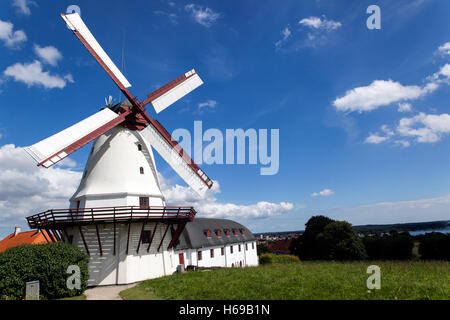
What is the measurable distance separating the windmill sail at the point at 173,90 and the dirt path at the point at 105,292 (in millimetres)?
12291

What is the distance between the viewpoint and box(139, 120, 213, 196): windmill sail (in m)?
19.5

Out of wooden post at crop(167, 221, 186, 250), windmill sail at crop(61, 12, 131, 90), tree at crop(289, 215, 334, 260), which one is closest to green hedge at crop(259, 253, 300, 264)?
tree at crop(289, 215, 334, 260)

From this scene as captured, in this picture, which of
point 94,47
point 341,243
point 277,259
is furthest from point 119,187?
point 341,243

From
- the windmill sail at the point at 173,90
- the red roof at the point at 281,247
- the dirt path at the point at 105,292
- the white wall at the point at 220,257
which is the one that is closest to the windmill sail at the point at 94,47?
the windmill sail at the point at 173,90

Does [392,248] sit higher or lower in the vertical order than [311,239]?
lower

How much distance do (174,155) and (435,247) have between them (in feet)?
156

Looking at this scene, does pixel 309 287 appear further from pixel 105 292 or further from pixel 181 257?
pixel 181 257

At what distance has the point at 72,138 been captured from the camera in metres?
16.3

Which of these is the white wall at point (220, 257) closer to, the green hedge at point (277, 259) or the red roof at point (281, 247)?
the green hedge at point (277, 259)

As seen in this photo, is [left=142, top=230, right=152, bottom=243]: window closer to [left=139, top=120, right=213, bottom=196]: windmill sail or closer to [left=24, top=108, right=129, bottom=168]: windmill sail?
[left=139, top=120, right=213, bottom=196]: windmill sail
